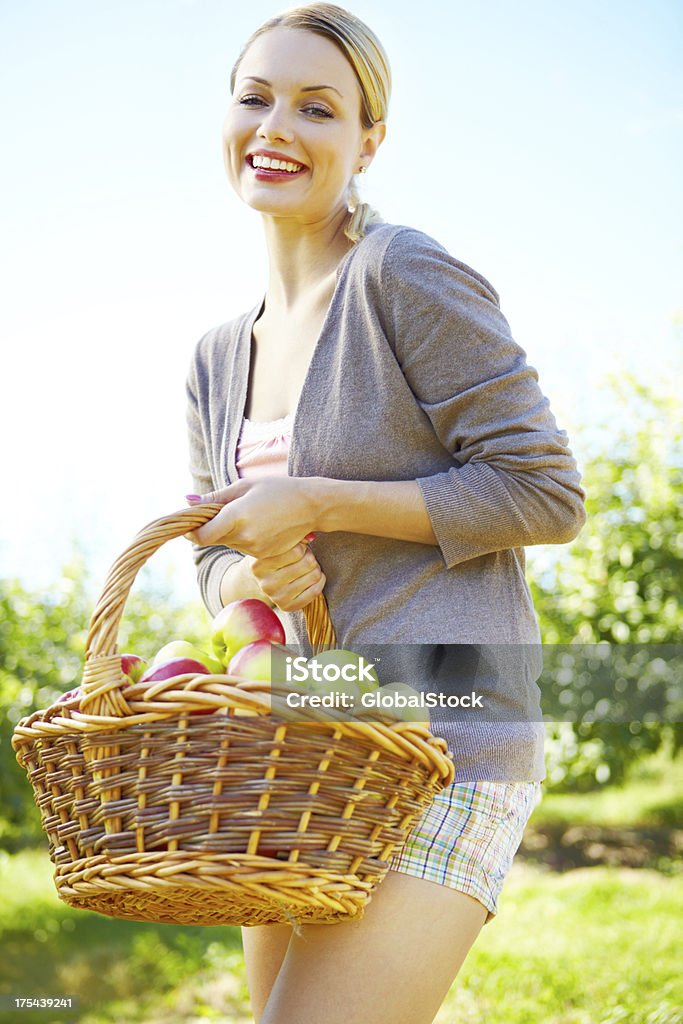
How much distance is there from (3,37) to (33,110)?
58 cm

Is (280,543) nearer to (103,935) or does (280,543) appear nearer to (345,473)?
(345,473)

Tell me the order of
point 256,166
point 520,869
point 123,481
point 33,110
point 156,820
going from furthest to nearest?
point 33,110 < point 123,481 < point 520,869 < point 256,166 < point 156,820

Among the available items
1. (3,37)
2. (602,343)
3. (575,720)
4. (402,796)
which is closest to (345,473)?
(402,796)

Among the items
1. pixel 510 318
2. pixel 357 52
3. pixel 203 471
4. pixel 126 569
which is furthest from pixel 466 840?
pixel 510 318

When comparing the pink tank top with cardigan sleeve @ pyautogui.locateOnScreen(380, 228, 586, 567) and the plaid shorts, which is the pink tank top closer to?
cardigan sleeve @ pyautogui.locateOnScreen(380, 228, 586, 567)

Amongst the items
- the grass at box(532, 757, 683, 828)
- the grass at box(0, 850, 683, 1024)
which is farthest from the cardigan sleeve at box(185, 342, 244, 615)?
the grass at box(532, 757, 683, 828)

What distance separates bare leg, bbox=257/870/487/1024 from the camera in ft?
3.92

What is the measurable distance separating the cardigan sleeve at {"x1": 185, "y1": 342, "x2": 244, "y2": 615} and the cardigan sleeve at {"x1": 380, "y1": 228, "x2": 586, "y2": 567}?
430 millimetres

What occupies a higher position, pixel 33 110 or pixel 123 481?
pixel 33 110

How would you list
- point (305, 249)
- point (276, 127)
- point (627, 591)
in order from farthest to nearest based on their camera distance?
point (627, 591)
point (305, 249)
point (276, 127)

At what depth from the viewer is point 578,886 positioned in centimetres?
468

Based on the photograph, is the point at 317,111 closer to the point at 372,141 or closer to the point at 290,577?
the point at 372,141

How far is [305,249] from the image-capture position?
1.61 metres

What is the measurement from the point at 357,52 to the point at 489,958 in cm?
317
